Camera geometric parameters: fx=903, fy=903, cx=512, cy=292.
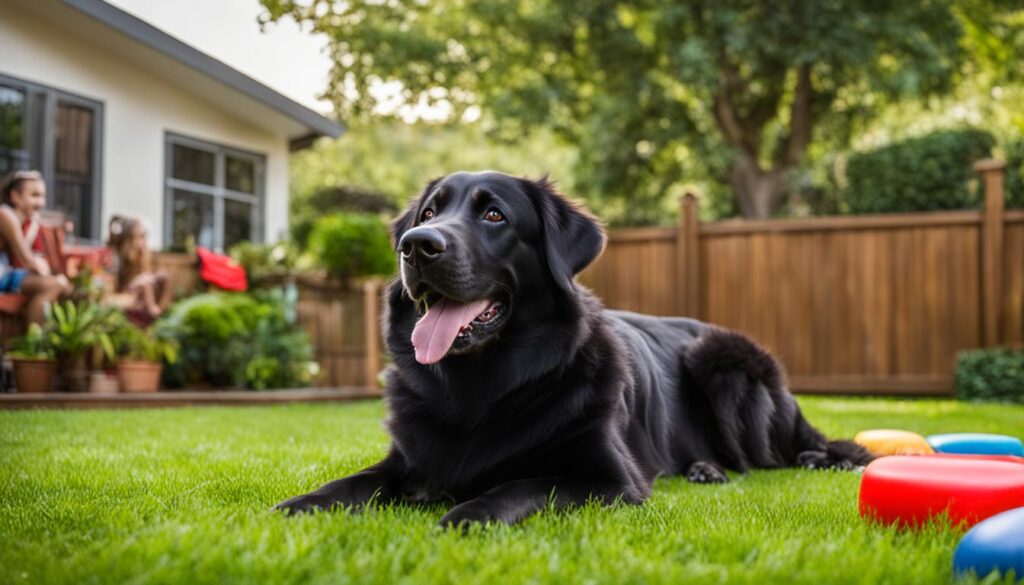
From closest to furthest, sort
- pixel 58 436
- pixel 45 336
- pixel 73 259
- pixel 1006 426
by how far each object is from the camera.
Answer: pixel 58 436
pixel 1006 426
pixel 45 336
pixel 73 259

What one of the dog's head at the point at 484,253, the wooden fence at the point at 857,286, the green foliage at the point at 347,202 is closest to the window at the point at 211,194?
the wooden fence at the point at 857,286

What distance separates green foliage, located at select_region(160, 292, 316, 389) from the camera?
344 inches

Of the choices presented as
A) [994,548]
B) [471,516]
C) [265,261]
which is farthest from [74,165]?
[994,548]

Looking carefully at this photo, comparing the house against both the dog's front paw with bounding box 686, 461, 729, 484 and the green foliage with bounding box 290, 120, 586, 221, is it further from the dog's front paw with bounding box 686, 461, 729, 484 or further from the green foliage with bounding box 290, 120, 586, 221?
the green foliage with bounding box 290, 120, 586, 221

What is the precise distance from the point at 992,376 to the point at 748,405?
5911 mm

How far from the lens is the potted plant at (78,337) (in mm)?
7406

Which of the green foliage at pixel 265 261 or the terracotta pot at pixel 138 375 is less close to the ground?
the green foliage at pixel 265 261

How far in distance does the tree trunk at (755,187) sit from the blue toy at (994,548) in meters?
13.6

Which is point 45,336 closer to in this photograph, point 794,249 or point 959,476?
point 959,476

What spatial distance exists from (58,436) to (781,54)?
11717 mm

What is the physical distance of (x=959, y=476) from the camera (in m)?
2.52

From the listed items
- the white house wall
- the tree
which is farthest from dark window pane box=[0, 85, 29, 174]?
the tree

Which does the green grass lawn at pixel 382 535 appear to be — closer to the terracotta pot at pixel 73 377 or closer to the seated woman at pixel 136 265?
the terracotta pot at pixel 73 377

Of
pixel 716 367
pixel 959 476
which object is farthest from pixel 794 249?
pixel 959 476
